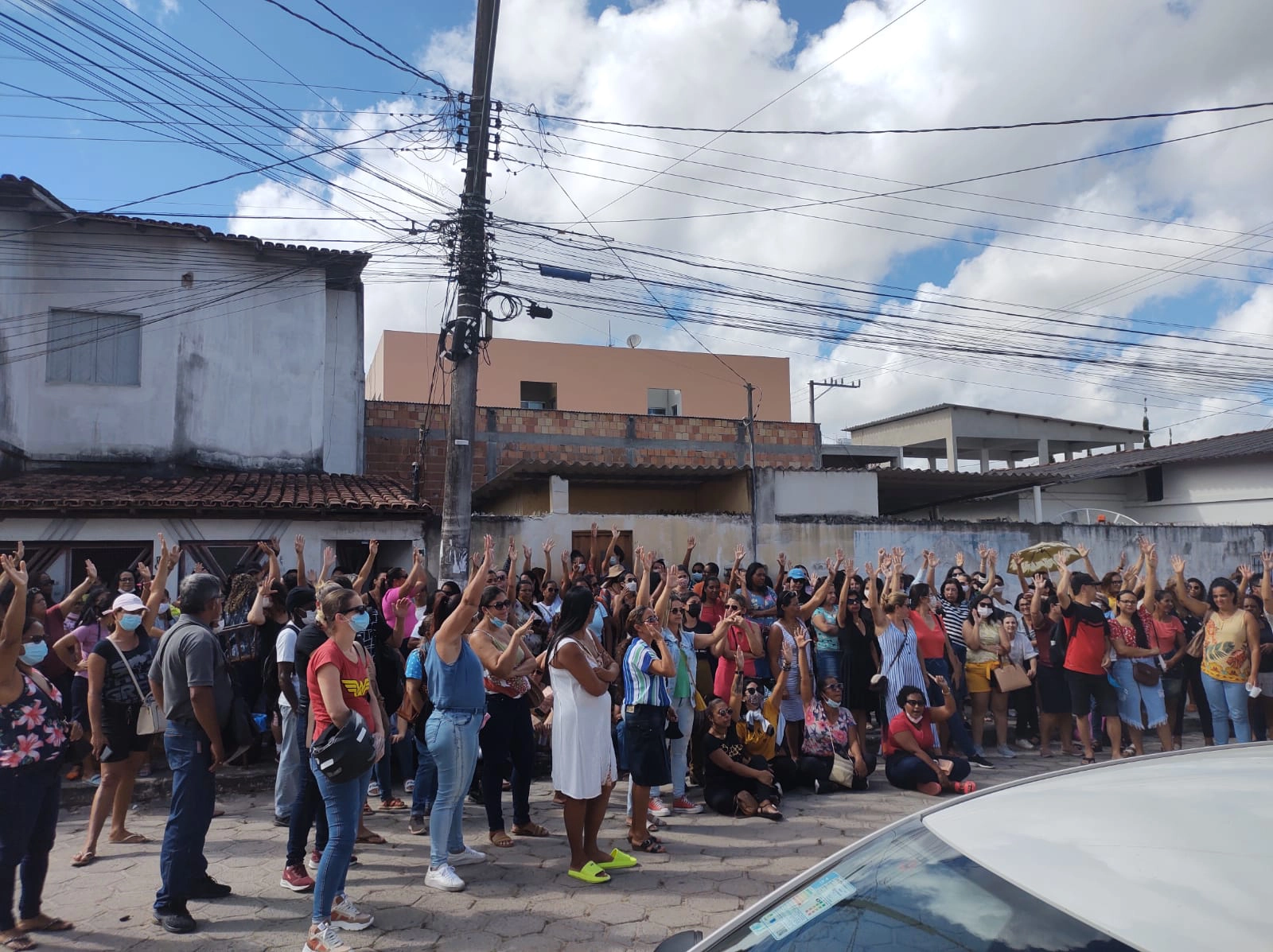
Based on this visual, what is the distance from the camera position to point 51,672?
7785 mm

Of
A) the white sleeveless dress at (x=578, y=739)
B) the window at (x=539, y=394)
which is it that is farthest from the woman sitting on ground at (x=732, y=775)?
the window at (x=539, y=394)

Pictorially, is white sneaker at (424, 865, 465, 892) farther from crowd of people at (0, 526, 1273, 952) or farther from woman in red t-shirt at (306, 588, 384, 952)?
woman in red t-shirt at (306, 588, 384, 952)

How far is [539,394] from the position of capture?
27938 mm

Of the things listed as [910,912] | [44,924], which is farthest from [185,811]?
[910,912]

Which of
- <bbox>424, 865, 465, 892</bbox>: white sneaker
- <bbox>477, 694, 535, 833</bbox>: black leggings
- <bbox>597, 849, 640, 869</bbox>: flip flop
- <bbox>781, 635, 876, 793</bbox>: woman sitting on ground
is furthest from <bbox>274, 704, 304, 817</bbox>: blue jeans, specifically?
<bbox>781, 635, 876, 793</bbox>: woman sitting on ground

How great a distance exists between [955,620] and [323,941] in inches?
280

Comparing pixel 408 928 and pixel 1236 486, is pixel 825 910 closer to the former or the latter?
pixel 408 928

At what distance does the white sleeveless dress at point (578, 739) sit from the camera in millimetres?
5316

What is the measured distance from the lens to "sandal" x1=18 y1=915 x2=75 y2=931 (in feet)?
14.9

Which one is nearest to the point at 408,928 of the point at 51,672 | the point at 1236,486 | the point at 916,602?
the point at 51,672

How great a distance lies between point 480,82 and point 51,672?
26.0ft

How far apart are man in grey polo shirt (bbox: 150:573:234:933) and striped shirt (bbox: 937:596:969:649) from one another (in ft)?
23.1

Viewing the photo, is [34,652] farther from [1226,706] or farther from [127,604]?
[1226,706]

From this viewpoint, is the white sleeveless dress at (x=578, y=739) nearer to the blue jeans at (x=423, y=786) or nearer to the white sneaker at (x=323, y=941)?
the blue jeans at (x=423, y=786)
